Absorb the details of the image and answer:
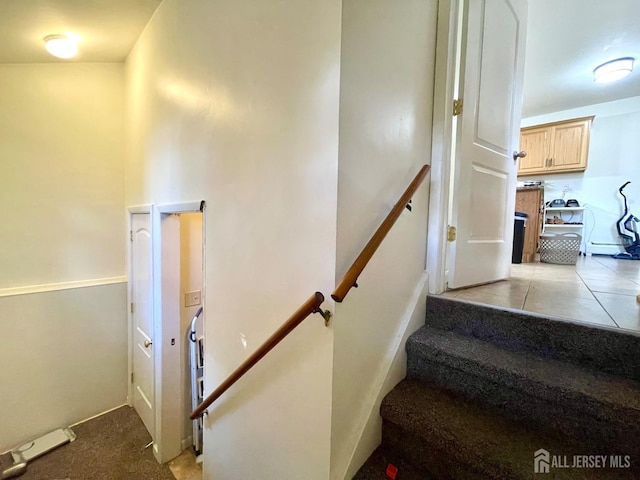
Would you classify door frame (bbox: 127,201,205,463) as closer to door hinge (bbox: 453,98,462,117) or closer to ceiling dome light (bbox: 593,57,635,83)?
door hinge (bbox: 453,98,462,117)

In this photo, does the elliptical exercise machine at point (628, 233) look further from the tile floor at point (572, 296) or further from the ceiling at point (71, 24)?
the ceiling at point (71, 24)

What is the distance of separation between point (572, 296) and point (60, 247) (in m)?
4.32

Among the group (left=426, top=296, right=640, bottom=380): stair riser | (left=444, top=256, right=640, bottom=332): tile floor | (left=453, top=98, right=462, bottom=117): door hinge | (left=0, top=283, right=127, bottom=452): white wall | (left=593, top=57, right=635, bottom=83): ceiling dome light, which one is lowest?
(left=0, top=283, right=127, bottom=452): white wall

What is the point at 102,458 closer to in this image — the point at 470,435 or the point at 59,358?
the point at 59,358

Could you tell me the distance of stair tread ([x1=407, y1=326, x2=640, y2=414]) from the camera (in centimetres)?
95

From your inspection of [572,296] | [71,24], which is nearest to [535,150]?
[572,296]

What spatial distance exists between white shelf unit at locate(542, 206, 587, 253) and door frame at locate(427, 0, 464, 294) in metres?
4.30

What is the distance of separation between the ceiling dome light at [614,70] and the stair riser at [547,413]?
4317 mm

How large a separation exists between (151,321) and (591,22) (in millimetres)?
5039

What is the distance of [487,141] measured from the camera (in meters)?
1.79

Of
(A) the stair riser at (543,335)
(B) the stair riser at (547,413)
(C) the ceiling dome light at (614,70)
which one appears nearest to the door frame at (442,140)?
(A) the stair riser at (543,335)

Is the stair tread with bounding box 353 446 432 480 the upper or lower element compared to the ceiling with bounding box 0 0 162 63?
lower

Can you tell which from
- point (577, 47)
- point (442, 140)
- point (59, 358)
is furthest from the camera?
point (577, 47)

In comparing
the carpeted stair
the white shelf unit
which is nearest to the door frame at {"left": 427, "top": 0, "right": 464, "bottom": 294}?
the carpeted stair
